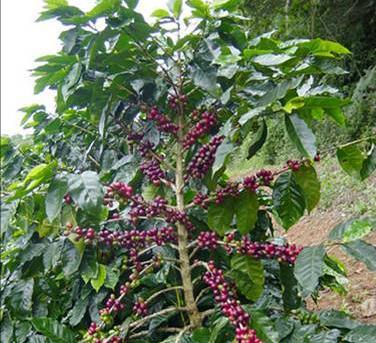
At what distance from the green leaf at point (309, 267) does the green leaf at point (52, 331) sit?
2.08 ft

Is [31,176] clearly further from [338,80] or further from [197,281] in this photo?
[338,80]

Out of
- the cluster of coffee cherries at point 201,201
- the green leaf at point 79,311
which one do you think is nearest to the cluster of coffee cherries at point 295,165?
the cluster of coffee cherries at point 201,201

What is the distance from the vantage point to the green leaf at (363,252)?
986 mm

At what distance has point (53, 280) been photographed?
159cm

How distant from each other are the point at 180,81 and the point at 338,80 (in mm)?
6425

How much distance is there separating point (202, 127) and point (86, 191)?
40 centimetres

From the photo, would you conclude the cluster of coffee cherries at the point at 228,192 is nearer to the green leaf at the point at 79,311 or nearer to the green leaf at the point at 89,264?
the green leaf at the point at 89,264

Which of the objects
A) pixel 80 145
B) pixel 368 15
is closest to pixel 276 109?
pixel 80 145

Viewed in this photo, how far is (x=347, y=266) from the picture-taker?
3516mm

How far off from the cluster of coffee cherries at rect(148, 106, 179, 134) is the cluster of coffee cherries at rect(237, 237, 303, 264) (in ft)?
1.20

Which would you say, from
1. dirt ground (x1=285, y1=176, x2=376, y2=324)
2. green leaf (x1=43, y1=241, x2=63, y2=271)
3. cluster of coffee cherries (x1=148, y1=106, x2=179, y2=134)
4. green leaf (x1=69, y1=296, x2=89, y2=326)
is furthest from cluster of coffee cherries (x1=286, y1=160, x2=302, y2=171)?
dirt ground (x1=285, y1=176, x2=376, y2=324)

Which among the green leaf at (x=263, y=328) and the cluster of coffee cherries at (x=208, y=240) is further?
the cluster of coffee cherries at (x=208, y=240)

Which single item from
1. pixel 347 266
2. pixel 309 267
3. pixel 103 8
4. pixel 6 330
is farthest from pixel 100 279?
pixel 347 266

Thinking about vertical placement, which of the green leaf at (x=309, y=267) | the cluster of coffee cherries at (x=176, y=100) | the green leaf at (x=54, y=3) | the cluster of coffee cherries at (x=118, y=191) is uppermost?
the green leaf at (x=54, y=3)
